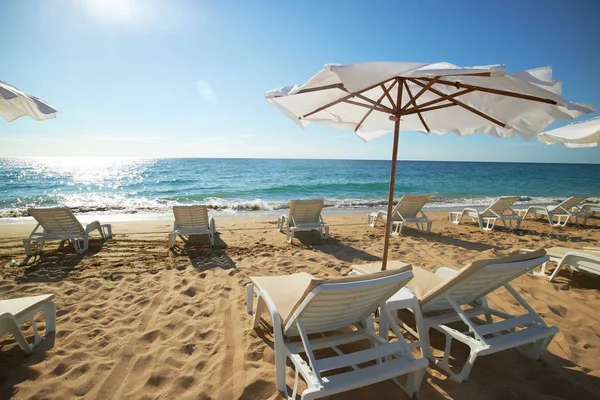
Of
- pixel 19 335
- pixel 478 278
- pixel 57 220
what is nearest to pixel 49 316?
pixel 19 335

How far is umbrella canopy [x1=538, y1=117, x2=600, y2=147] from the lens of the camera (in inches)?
213

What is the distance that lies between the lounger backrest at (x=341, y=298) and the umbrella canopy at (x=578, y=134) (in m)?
5.77

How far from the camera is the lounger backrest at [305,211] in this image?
6.94 metres

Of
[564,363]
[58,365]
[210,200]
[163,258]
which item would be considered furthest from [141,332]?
[210,200]

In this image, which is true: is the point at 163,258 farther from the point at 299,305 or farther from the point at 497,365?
the point at 497,365

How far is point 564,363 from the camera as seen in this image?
103 inches

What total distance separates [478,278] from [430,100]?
2.64m

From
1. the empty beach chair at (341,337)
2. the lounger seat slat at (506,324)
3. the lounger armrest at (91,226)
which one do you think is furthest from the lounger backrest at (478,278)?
the lounger armrest at (91,226)

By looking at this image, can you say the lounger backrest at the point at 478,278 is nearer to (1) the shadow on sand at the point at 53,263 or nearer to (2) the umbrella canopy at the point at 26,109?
(1) the shadow on sand at the point at 53,263

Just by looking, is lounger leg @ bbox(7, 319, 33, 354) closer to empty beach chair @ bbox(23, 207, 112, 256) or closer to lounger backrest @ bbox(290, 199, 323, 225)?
empty beach chair @ bbox(23, 207, 112, 256)

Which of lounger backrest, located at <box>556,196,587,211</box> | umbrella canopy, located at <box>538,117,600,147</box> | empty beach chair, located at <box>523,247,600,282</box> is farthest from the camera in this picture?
lounger backrest, located at <box>556,196,587,211</box>

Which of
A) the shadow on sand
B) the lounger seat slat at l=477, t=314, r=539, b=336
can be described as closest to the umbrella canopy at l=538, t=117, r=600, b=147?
the lounger seat slat at l=477, t=314, r=539, b=336

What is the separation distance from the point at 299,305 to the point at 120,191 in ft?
74.6

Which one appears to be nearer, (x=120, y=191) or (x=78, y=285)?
(x=78, y=285)
